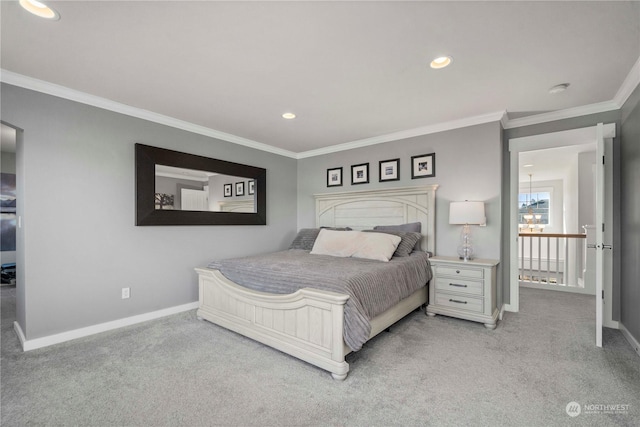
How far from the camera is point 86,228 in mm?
2742

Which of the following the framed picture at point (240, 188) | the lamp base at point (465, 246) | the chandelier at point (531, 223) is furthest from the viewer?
the chandelier at point (531, 223)

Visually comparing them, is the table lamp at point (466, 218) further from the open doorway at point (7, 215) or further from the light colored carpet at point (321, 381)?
the open doorway at point (7, 215)

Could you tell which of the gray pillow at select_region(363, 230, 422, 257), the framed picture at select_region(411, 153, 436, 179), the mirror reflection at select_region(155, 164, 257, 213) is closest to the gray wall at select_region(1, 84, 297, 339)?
the mirror reflection at select_region(155, 164, 257, 213)

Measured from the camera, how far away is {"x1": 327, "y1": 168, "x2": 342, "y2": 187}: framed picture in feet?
15.1

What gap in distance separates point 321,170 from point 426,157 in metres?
1.72

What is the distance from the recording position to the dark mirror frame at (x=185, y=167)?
3076 millimetres

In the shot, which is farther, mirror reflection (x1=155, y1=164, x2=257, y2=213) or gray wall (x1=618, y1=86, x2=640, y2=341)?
mirror reflection (x1=155, y1=164, x2=257, y2=213)

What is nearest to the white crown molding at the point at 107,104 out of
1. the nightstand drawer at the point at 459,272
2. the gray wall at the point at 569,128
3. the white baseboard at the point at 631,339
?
the nightstand drawer at the point at 459,272

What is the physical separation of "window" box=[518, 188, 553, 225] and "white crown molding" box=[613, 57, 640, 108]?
570 cm

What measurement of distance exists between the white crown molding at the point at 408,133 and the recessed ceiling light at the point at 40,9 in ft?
11.1

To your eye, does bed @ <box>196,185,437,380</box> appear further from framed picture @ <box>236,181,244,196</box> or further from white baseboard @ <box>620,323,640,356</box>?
white baseboard @ <box>620,323,640,356</box>

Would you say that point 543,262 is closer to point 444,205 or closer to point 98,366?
point 444,205

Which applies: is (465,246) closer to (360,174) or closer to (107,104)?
(360,174)

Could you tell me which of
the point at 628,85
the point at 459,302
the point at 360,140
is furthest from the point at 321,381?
the point at 628,85
